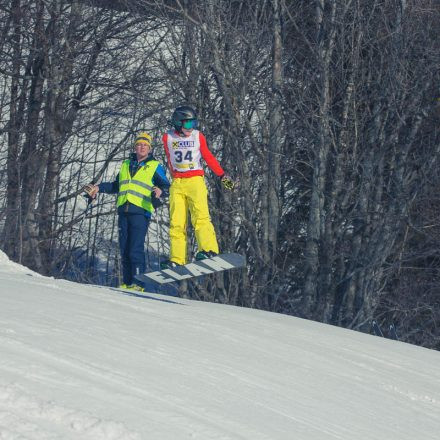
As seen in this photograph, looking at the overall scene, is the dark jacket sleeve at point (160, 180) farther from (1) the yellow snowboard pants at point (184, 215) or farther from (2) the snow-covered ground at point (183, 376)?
(2) the snow-covered ground at point (183, 376)

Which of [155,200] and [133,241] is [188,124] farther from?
[133,241]

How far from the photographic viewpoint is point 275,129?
1948cm

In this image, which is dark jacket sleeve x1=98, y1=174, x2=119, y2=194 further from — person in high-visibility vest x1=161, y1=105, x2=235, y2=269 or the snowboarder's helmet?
the snowboarder's helmet

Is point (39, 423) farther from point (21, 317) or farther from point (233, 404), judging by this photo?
point (21, 317)

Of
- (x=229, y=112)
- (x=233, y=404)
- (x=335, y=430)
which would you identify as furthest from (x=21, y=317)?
(x=229, y=112)

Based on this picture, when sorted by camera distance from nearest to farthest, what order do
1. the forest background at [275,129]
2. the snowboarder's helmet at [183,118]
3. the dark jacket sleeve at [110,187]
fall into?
the snowboarder's helmet at [183,118], the dark jacket sleeve at [110,187], the forest background at [275,129]

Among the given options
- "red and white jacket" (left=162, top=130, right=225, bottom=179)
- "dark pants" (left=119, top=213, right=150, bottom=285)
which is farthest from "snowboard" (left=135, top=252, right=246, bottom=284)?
"red and white jacket" (left=162, top=130, right=225, bottom=179)

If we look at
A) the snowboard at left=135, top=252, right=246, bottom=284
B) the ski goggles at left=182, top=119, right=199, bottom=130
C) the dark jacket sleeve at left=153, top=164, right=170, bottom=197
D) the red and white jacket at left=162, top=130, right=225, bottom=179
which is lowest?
the snowboard at left=135, top=252, right=246, bottom=284

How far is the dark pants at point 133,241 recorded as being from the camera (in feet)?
33.1

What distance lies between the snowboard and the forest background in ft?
28.6

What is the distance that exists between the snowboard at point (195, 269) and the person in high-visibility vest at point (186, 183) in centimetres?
11

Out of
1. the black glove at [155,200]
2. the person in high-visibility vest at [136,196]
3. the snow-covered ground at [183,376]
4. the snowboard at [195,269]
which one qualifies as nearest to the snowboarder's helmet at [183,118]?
the person in high-visibility vest at [136,196]

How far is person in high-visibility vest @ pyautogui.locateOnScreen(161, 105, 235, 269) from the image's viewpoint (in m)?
9.75

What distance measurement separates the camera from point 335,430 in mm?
4949
